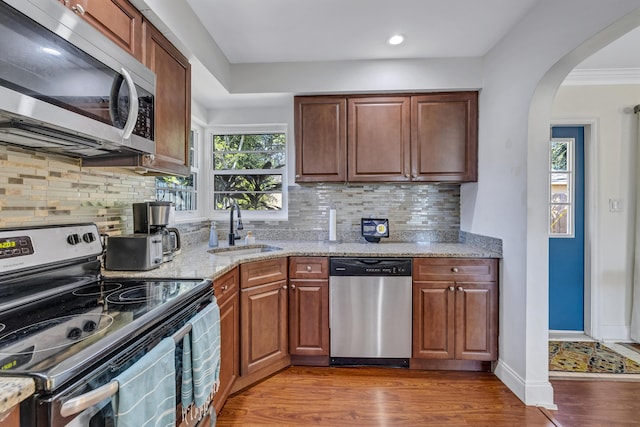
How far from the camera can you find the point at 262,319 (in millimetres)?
2166

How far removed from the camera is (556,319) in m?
2.97

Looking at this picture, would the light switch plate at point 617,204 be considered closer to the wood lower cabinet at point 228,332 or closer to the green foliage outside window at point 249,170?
the green foliage outside window at point 249,170

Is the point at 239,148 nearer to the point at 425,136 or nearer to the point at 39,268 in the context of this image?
the point at 425,136

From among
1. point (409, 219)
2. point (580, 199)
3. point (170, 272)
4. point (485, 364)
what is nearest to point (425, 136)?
point (409, 219)

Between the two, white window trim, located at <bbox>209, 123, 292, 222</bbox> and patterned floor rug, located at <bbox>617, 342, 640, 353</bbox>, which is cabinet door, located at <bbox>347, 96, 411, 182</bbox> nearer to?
white window trim, located at <bbox>209, 123, 292, 222</bbox>

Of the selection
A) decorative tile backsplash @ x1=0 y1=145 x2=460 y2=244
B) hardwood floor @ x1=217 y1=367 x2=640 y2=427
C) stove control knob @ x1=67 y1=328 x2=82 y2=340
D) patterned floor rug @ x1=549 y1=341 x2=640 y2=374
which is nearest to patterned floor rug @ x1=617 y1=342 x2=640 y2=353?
patterned floor rug @ x1=549 y1=341 x2=640 y2=374

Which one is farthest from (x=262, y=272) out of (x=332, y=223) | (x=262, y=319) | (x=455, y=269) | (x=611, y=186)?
(x=611, y=186)

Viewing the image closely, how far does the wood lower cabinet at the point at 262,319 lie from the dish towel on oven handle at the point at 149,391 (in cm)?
101

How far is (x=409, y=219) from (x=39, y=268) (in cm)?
261

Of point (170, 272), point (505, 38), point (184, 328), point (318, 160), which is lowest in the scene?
point (184, 328)

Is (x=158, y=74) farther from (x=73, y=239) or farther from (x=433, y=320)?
(x=433, y=320)

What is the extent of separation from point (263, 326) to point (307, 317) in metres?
0.36

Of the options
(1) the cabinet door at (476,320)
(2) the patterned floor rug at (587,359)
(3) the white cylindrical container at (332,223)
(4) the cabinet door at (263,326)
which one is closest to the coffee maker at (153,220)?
(4) the cabinet door at (263,326)

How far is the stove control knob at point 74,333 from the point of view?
862mm
